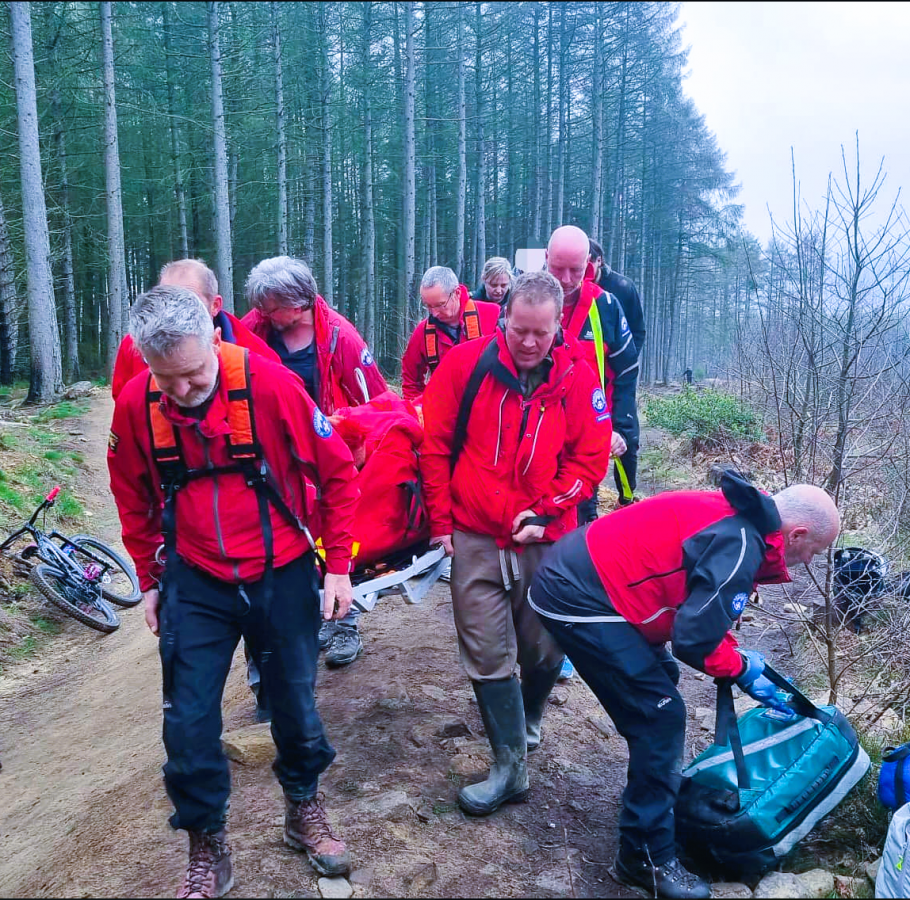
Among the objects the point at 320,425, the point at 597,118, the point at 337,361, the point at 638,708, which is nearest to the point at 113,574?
the point at 337,361

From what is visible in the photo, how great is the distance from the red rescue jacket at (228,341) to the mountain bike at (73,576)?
4162 millimetres

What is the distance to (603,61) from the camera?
27953mm

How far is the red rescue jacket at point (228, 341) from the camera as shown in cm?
335

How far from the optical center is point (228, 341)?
11.0ft

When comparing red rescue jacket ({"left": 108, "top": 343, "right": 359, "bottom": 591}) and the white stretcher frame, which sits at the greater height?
red rescue jacket ({"left": 108, "top": 343, "right": 359, "bottom": 591})

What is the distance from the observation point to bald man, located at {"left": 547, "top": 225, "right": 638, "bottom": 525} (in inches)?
162

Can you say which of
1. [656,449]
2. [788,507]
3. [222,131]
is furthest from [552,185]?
[788,507]

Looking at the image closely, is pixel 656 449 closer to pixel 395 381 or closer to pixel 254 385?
pixel 395 381

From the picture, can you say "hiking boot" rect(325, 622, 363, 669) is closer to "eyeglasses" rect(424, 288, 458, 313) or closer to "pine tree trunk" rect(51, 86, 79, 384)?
"eyeglasses" rect(424, 288, 458, 313)

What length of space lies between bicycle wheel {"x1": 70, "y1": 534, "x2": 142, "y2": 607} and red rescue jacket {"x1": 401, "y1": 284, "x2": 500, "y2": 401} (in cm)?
382

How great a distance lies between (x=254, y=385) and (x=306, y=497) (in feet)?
1.52

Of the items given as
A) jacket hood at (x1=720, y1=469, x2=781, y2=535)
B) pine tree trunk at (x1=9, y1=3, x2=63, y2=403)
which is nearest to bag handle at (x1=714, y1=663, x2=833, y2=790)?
jacket hood at (x1=720, y1=469, x2=781, y2=535)

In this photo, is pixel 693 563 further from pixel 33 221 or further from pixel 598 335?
pixel 33 221

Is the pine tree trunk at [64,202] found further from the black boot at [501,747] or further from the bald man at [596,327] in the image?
the black boot at [501,747]
